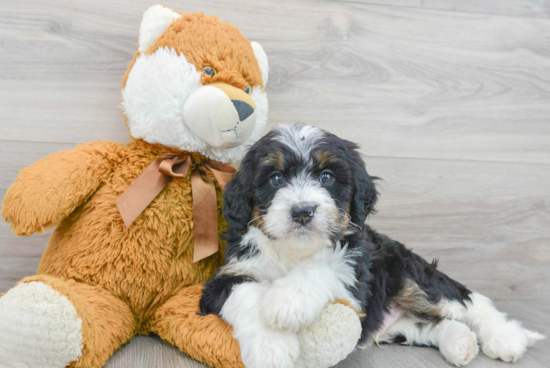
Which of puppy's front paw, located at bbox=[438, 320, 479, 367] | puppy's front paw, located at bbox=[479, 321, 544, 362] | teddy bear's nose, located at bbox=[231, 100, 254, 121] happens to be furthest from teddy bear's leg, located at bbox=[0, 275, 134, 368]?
puppy's front paw, located at bbox=[479, 321, 544, 362]

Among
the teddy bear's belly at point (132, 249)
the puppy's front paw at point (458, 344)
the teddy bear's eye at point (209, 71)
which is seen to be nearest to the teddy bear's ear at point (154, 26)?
the teddy bear's eye at point (209, 71)

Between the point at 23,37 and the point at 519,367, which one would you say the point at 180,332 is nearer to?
the point at 519,367

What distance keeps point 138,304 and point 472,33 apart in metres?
2.26

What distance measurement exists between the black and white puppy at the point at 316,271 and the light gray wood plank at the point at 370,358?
2.1 inches

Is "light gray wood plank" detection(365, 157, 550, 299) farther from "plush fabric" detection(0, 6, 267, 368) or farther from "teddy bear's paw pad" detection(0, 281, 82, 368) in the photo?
"teddy bear's paw pad" detection(0, 281, 82, 368)

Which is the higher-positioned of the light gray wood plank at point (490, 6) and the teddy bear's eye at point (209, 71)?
the light gray wood plank at point (490, 6)

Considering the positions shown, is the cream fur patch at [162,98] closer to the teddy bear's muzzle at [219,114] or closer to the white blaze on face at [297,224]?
the teddy bear's muzzle at [219,114]

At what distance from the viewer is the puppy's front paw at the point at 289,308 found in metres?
1.29

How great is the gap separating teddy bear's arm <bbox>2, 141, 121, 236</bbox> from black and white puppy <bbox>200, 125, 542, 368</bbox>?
20.8 inches

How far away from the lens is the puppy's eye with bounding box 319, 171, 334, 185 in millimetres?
1534

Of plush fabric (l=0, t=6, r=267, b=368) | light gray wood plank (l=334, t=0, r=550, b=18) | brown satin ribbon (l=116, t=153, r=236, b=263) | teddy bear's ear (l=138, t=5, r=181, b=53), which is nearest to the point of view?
plush fabric (l=0, t=6, r=267, b=368)

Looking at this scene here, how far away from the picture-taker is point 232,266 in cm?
158

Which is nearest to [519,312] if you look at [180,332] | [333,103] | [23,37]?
[333,103]

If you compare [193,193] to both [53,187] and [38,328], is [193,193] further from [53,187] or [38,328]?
[38,328]
